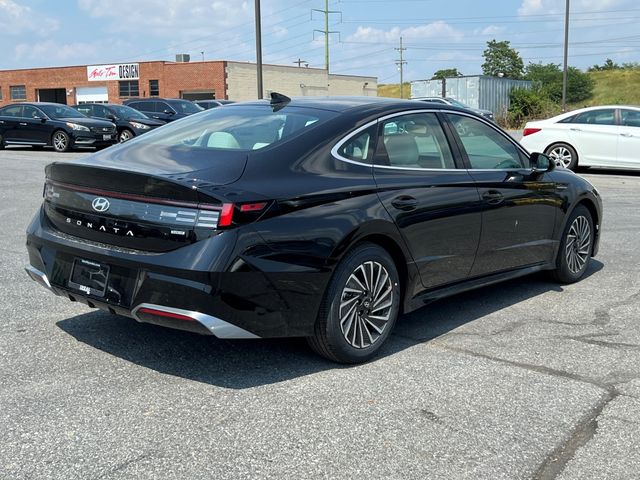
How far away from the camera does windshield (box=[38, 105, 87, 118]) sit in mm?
22312

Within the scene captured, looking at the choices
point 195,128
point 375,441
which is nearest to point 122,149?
point 195,128

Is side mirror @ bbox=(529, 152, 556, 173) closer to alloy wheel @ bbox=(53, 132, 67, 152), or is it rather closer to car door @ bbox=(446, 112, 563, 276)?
car door @ bbox=(446, 112, 563, 276)

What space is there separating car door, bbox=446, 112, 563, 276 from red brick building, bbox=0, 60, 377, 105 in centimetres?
4977

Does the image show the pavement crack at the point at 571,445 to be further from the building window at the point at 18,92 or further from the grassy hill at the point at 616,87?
the grassy hill at the point at 616,87

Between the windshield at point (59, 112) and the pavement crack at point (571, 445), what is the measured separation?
21210mm

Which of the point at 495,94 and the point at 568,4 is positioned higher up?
the point at 568,4

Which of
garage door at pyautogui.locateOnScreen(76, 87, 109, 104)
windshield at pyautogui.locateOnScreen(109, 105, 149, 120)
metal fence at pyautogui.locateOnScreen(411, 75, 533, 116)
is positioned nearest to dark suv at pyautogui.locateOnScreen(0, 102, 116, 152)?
windshield at pyautogui.locateOnScreen(109, 105, 149, 120)

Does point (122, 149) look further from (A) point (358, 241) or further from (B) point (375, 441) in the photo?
(B) point (375, 441)

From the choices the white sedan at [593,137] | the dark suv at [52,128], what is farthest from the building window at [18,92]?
the white sedan at [593,137]

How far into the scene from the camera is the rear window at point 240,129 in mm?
4418

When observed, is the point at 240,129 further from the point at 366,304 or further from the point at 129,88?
the point at 129,88

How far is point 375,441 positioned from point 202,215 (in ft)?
4.67

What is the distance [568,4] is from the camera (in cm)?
4209

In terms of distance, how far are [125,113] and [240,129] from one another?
67.3 ft
